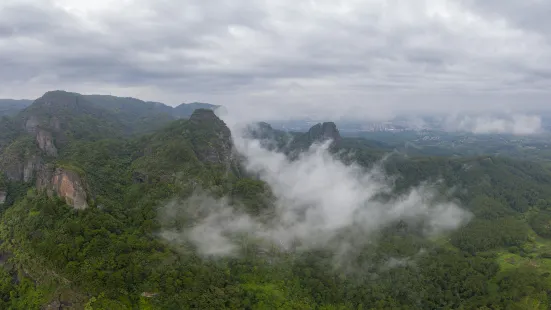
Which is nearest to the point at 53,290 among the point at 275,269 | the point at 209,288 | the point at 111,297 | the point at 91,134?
the point at 111,297

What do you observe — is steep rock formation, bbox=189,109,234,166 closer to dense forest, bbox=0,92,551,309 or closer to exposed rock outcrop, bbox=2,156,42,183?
dense forest, bbox=0,92,551,309

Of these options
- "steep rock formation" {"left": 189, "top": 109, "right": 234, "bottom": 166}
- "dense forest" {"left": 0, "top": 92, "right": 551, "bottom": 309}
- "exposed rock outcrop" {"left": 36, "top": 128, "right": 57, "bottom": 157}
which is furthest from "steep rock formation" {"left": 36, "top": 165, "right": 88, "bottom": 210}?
"steep rock formation" {"left": 189, "top": 109, "right": 234, "bottom": 166}

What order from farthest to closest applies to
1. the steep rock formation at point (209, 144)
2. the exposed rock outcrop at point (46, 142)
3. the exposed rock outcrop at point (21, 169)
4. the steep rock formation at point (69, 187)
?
the steep rock formation at point (209, 144) < the exposed rock outcrop at point (46, 142) < the exposed rock outcrop at point (21, 169) < the steep rock formation at point (69, 187)

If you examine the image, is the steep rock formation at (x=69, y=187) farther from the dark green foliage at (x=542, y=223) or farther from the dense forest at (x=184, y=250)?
the dark green foliage at (x=542, y=223)

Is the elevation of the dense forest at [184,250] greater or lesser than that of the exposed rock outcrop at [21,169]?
lesser

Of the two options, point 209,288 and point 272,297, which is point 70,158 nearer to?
point 209,288

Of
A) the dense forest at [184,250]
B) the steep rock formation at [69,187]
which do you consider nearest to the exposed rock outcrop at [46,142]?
the dense forest at [184,250]

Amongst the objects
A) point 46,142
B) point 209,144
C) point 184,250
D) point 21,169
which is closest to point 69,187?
point 184,250
